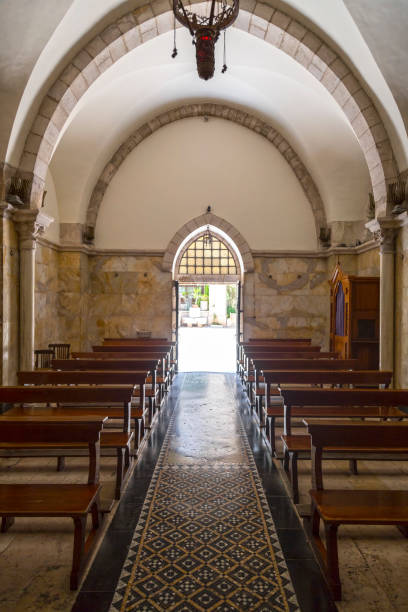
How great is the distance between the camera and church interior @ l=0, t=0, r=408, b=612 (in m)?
2.46

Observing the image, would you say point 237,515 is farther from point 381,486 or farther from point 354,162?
point 354,162

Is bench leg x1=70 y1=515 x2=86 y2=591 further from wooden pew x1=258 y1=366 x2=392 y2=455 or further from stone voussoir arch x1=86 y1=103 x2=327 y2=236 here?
stone voussoir arch x1=86 y1=103 x2=327 y2=236

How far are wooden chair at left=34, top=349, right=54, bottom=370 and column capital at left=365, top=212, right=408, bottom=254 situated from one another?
570cm

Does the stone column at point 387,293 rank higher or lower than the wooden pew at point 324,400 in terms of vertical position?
higher

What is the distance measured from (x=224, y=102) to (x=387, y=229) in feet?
18.3

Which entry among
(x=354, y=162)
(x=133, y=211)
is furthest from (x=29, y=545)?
(x=354, y=162)

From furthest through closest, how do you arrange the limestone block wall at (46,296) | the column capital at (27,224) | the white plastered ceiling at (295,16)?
1. the limestone block wall at (46,296)
2. the column capital at (27,224)
3. the white plastered ceiling at (295,16)

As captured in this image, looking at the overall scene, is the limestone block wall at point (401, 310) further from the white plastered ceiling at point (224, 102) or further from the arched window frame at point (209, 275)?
the arched window frame at point (209, 275)

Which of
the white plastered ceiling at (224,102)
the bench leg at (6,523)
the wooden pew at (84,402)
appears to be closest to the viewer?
the bench leg at (6,523)

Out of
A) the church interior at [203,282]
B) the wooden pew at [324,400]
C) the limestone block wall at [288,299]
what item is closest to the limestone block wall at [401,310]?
the church interior at [203,282]

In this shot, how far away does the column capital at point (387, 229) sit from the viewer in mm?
6371

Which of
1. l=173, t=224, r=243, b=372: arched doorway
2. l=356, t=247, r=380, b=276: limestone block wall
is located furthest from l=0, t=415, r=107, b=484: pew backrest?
l=173, t=224, r=243, b=372: arched doorway

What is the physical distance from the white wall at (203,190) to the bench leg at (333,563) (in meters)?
8.50

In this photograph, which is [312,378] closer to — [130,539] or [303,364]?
[303,364]
